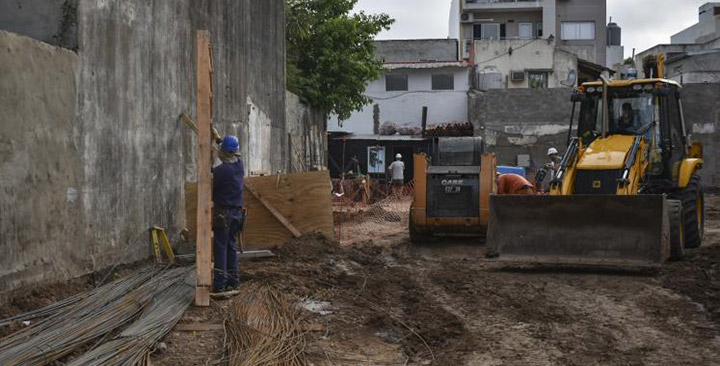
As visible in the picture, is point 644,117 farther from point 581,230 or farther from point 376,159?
point 376,159

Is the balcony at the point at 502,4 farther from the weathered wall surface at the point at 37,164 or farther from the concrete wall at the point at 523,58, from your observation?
the weathered wall surface at the point at 37,164

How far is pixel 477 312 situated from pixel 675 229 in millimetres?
4416

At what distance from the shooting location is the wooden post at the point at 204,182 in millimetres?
7891

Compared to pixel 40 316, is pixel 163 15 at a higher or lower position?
higher

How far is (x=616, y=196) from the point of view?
1050cm

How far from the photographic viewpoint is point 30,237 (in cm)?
754

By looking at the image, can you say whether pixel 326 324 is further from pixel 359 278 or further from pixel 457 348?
pixel 359 278

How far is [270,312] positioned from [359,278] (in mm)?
2772

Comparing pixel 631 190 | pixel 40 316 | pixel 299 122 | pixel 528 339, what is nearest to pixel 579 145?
pixel 631 190

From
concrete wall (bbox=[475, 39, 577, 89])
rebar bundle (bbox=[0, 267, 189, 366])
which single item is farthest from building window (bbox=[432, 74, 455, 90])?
rebar bundle (bbox=[0, 267, 189, 366])

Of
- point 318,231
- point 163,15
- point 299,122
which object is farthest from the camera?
point 299,122

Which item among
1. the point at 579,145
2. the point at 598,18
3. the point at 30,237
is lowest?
the point at 30,237

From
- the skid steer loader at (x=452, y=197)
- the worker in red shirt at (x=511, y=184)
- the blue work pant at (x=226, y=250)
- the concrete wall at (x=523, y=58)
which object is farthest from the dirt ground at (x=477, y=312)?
the concrete wall at (x=523, y=58)

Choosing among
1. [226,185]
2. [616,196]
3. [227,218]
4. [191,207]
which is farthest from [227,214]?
[616,196]
